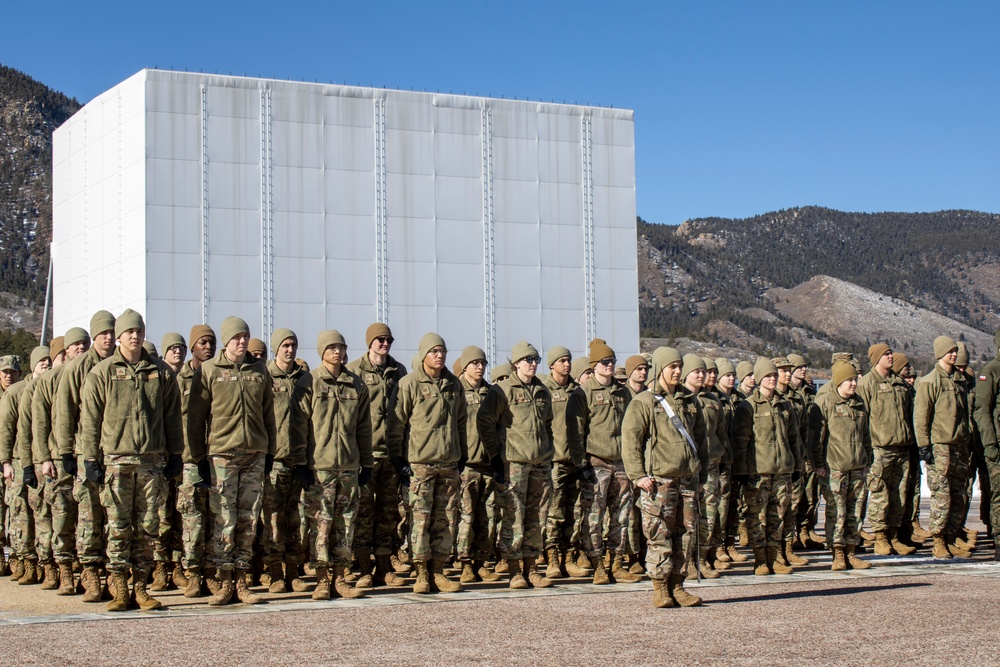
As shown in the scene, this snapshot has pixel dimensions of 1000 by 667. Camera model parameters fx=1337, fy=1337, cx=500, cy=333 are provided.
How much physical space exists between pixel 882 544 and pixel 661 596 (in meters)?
4.99

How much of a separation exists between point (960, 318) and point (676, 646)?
180m

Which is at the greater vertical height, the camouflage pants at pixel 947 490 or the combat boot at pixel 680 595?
the camouflage pants at pixel 947 490

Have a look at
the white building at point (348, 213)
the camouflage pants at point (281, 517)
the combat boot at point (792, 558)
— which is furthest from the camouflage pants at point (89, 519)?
the white building at point (348, 213)

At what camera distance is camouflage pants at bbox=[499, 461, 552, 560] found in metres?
10.8

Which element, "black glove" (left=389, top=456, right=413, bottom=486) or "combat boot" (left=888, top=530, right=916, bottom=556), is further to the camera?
"combat boot" (left=888, top=530, right=916, bottom=556)

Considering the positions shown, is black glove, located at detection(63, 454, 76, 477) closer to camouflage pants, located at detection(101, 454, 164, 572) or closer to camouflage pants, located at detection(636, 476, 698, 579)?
camouflage pants, located at detection(101, 454, 164, 572)

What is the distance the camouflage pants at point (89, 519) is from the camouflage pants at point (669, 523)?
4014 mm

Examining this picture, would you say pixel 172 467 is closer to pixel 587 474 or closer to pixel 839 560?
pixel 587 474

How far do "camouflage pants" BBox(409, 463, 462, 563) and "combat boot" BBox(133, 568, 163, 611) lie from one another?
2.05m

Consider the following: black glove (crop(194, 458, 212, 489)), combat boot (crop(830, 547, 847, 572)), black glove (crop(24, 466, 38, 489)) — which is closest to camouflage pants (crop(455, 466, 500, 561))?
black glove (crop(194, 458, 212, 489))

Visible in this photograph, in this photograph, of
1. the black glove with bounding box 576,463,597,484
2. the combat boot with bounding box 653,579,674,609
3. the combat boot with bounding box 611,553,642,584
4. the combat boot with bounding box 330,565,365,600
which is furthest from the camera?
the black glove with bounding box 576,463,597,484

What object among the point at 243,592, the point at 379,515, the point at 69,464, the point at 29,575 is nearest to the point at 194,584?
the point at 243,592

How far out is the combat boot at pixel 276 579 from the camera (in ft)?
34.6

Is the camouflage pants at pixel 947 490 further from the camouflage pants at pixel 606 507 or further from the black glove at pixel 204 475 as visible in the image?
the black glove at pixel 204 475
